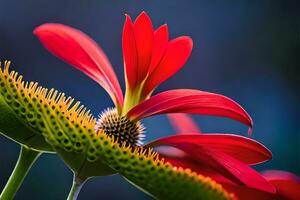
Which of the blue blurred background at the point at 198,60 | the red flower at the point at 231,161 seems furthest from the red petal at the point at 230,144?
the blue blurred background at the point at 198,60

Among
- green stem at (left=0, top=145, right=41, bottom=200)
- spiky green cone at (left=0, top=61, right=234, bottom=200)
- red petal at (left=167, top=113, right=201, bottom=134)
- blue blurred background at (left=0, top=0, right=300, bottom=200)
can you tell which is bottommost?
green stem at (left=0, top=145, right=41, bottom=200)

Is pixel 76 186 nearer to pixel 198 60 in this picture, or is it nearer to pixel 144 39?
pixel 144 39

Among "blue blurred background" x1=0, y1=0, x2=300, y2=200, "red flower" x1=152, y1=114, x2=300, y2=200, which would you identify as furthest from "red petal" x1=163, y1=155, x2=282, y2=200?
"blue blurred background" x1=0, y1=0, x2=300, y2=200

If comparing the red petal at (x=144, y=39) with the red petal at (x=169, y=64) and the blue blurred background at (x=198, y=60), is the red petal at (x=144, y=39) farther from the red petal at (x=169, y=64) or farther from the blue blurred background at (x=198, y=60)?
the blue blurred background at (x=198, y=60)

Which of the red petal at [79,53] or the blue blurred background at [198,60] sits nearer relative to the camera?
the red petal at [79,53]

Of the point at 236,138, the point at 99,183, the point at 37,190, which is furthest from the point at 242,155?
the point at 99,183

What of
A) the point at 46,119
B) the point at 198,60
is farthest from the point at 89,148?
the point at 198,60

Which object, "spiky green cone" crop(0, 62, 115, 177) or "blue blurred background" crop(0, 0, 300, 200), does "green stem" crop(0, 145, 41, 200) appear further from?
"blue blurred background" crop(0, 0, 300, 200)
